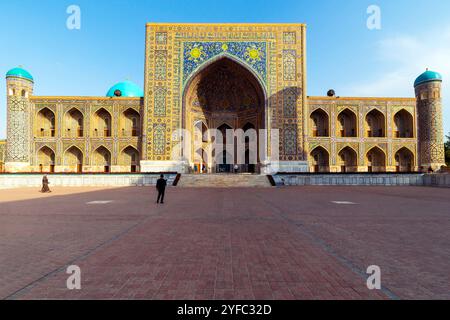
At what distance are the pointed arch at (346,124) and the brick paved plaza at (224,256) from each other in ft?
72.9

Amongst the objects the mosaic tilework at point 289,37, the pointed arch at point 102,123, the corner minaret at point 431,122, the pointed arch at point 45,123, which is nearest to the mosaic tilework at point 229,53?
the mosaic tilework at point 289,37

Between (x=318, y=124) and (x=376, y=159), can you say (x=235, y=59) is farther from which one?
(x=376, y=159)

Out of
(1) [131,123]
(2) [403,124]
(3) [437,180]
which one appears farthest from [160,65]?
(2) [403,124]

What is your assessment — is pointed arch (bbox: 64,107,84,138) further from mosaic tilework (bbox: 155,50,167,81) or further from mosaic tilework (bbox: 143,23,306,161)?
mosaic tilework (bbox: 155,50,167,81)

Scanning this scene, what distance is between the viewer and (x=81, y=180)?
60.6 feet

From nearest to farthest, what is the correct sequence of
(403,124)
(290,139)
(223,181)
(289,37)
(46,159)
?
(223,181) < (290,139) < (289,37) < (46,159) < (403,124)

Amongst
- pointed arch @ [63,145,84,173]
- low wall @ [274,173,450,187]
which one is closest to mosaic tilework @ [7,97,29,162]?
pointed arch @ [63,145,84,173]

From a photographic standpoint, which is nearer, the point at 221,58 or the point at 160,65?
the point at 160,65

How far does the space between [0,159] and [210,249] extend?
31.6m

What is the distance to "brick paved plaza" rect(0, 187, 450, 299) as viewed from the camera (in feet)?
8.18

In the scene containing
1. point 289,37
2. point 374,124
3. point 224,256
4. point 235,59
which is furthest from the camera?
point 374,124

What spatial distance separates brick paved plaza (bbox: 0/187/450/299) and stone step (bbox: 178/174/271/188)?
12.1 meters

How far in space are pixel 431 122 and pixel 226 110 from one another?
19915mm

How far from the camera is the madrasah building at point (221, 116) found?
22.3 metres
